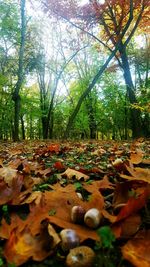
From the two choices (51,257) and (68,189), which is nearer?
(51,257)

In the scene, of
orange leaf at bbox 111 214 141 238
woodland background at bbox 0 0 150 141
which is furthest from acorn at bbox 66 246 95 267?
woodland background at bbox 0 0 150 141

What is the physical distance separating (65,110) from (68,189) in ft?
98.3

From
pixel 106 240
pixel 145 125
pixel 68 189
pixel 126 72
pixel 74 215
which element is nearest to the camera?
pixel 106 240

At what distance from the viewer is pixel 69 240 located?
36.4 inches

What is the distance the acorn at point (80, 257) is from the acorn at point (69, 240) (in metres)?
0.04

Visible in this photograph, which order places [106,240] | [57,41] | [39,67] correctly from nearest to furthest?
[106,240], [39,67], [57,41]

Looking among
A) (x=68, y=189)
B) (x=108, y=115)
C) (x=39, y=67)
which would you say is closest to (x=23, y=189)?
(x=68, y=189)

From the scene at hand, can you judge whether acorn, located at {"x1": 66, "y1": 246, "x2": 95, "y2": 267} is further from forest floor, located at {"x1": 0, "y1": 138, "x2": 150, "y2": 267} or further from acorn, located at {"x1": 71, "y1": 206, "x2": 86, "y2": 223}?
acorn, located at {"x1": 71, "y1": 206, "x2": 86, "y2": 223}

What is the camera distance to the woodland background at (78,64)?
39.3ft

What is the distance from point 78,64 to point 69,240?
89.0 feet

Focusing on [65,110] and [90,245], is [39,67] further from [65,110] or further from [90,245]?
[90,245]

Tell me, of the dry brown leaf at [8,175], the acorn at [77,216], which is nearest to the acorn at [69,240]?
the acorn at [77,216]

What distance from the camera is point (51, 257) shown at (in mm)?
913

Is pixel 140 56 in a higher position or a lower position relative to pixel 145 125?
higher
